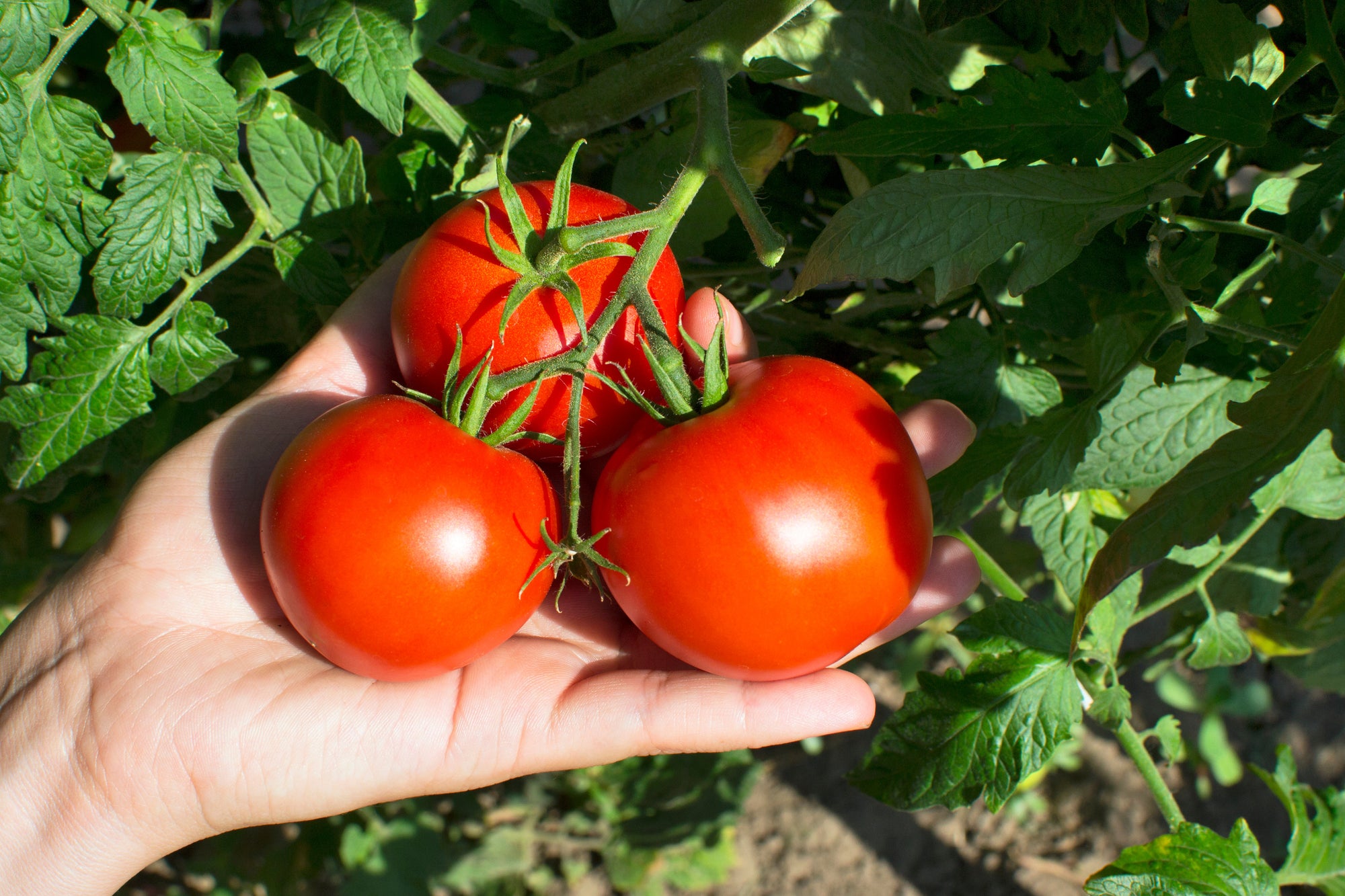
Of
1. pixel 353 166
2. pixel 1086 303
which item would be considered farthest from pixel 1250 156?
pixel 353 166

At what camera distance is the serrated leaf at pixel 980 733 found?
0.94 m

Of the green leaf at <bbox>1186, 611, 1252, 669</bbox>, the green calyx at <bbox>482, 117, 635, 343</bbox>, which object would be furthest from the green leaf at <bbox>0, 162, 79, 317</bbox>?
the green leaf at <bbox>1186, 611, 1252, 669</bbox>

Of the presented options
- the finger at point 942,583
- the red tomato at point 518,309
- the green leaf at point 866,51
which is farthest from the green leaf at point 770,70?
the finger at point 942,583

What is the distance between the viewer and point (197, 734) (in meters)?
0.91

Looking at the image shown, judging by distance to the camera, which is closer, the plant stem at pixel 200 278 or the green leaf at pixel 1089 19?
the green leaf at pixel 1089 19

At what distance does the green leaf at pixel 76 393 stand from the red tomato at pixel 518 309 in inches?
10.1

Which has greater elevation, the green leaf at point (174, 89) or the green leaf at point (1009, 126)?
the green leaf at point (174, 89)

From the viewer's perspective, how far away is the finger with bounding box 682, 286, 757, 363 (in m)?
0.97

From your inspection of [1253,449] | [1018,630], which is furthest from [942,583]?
[1253,449]

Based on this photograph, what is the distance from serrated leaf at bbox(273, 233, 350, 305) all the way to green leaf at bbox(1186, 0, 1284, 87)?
2.43 ft

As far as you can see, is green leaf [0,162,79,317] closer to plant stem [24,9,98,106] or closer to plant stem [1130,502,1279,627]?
plant stem [24,9,98,106]

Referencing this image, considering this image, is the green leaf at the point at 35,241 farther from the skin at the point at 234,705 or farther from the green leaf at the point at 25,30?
the skin at the point at 234,705

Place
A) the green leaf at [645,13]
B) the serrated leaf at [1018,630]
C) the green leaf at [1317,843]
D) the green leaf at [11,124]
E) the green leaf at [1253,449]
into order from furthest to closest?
the green leaf at [1317,843] < the serrated leaf at [1018,630] < the green leaf at [645,13] < the green leaf at [11,124] < the green leaf at [1253,449]

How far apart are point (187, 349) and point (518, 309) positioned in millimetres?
332
